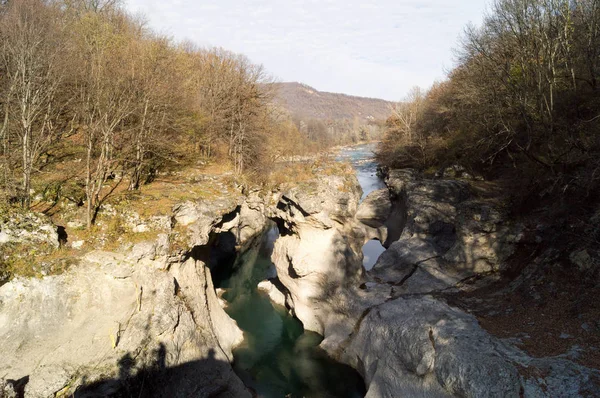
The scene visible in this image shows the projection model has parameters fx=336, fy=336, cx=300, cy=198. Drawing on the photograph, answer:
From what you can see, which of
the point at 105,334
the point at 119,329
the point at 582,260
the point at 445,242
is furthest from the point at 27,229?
the point at 445,242

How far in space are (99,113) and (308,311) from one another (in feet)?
41.7

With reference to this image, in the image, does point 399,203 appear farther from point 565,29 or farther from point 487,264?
point 565,29

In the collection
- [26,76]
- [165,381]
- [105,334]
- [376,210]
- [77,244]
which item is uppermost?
[26,76]

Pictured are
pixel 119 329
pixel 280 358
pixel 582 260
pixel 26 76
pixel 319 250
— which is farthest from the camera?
pixel 319 250

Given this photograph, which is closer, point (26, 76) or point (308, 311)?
point (26, 76)

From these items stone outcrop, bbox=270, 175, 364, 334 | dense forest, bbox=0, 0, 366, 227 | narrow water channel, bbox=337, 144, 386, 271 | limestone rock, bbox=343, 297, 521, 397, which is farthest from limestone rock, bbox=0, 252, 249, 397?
narrow water channel, bbox=337, 144, 386, 271

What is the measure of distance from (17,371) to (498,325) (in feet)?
44.1

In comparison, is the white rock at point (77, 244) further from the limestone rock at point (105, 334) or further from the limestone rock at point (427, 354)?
the limestone rock at point (427, 354)

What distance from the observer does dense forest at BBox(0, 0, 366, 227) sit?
10930 mm

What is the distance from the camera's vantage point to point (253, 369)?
1401 cm

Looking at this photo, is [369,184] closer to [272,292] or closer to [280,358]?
[272,292]

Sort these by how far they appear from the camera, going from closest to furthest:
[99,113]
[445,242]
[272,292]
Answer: [99,113], [445,242], [272,292]

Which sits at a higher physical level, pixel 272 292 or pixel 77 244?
pixel 77 244

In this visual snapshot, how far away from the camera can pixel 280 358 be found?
49.3 ft
